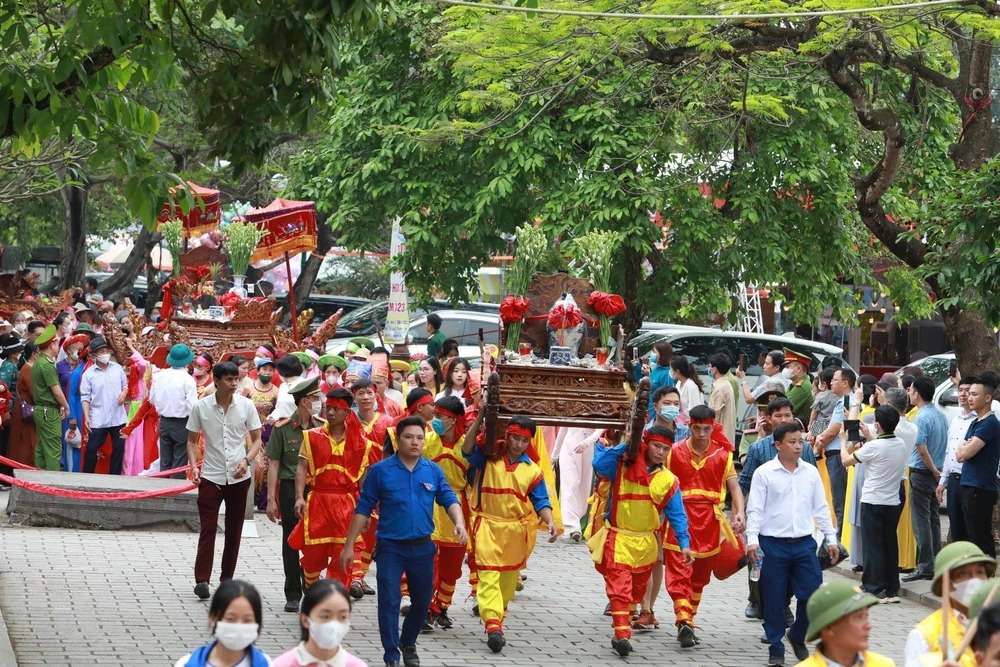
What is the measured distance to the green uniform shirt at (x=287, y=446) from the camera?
38.4 feet

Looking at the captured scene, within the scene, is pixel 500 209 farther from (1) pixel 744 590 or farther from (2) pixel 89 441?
(1) pixel 744 590

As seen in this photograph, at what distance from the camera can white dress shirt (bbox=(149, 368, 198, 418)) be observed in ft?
52.4

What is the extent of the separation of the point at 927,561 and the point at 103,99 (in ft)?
27.5

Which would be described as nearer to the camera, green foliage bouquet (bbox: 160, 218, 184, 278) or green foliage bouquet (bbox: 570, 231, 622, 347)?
green foliage bouquet (bbox: 570, 231, 622, 347)

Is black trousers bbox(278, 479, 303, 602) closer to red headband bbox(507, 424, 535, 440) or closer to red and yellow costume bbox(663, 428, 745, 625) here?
red headband bbox(507, 424, 535, 440)

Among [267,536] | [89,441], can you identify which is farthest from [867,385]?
[89,441]

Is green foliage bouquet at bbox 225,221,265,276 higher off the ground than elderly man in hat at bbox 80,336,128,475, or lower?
higher

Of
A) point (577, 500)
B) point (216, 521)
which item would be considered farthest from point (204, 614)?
point (577, 500)

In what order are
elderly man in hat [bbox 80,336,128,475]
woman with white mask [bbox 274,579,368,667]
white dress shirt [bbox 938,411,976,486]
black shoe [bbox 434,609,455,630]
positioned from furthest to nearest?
elderly man in hat [bbox 80,336,128,475] < white dress shirt [bbox 938,411,976,486] < black shoe [bbox 434,609,455,630] < woman with white mask [bbox 274,579,368,667]

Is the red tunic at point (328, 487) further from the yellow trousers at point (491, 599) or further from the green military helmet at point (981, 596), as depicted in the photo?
the green military helmet at point (981, 596)

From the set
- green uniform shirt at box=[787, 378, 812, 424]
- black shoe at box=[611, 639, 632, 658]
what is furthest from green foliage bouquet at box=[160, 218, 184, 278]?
black shoe at box=[611, 639, 632, 658]

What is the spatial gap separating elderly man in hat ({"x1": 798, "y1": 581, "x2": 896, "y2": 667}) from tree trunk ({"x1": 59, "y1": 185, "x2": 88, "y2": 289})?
29516 mm

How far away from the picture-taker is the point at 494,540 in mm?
10914

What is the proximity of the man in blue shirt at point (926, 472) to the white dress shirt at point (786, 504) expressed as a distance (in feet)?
12.8
